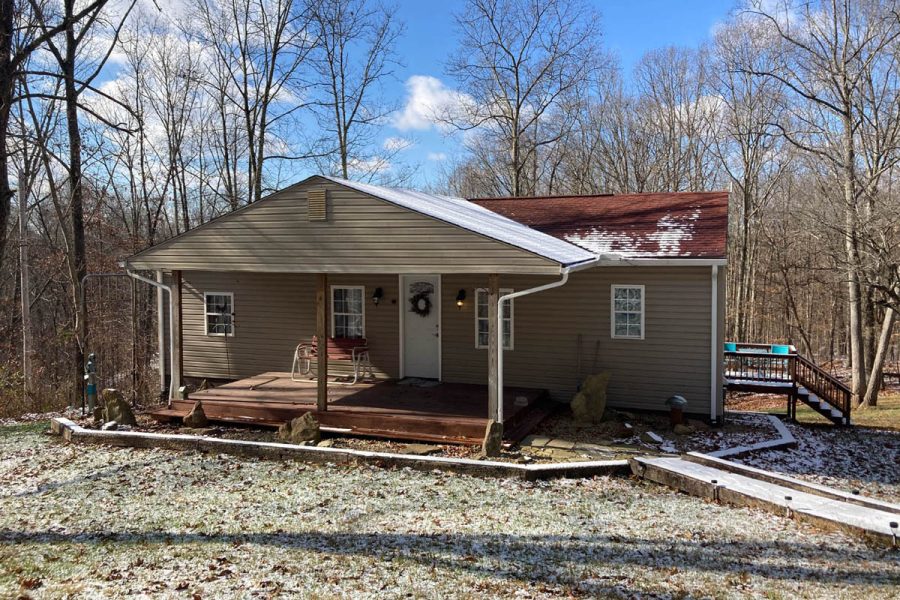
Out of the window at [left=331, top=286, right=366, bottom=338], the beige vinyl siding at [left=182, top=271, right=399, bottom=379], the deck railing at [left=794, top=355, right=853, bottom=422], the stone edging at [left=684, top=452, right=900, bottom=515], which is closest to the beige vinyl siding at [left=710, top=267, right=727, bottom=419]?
the deck railing at [left=794, top=355, right=853, bottom=422]

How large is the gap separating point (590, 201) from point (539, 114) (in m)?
12.4

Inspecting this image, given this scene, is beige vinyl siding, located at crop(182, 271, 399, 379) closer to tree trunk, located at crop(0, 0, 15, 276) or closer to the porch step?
tree trunk, located at crop(0, 0, 15, 276)

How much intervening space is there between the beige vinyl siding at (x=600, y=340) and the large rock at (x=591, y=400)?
94 centimetres

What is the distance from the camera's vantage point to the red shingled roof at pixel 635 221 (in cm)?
1032

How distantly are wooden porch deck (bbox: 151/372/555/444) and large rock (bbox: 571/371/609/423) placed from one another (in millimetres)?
547

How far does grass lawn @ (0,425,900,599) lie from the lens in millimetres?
4430

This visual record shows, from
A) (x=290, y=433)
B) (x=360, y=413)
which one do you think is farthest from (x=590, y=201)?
(x=290, y=433)

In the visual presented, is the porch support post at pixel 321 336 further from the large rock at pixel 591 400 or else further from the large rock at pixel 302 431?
the large rock at pixel 591 400

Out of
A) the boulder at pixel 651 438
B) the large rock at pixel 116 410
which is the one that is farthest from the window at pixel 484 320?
the large rock at pixel 116 410

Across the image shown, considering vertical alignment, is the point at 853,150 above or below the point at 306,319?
above

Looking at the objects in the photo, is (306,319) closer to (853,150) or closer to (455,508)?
(455,508)

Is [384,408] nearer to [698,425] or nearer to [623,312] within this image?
[623,312]

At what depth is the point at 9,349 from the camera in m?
18.4

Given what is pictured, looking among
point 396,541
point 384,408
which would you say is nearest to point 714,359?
point 384,408
